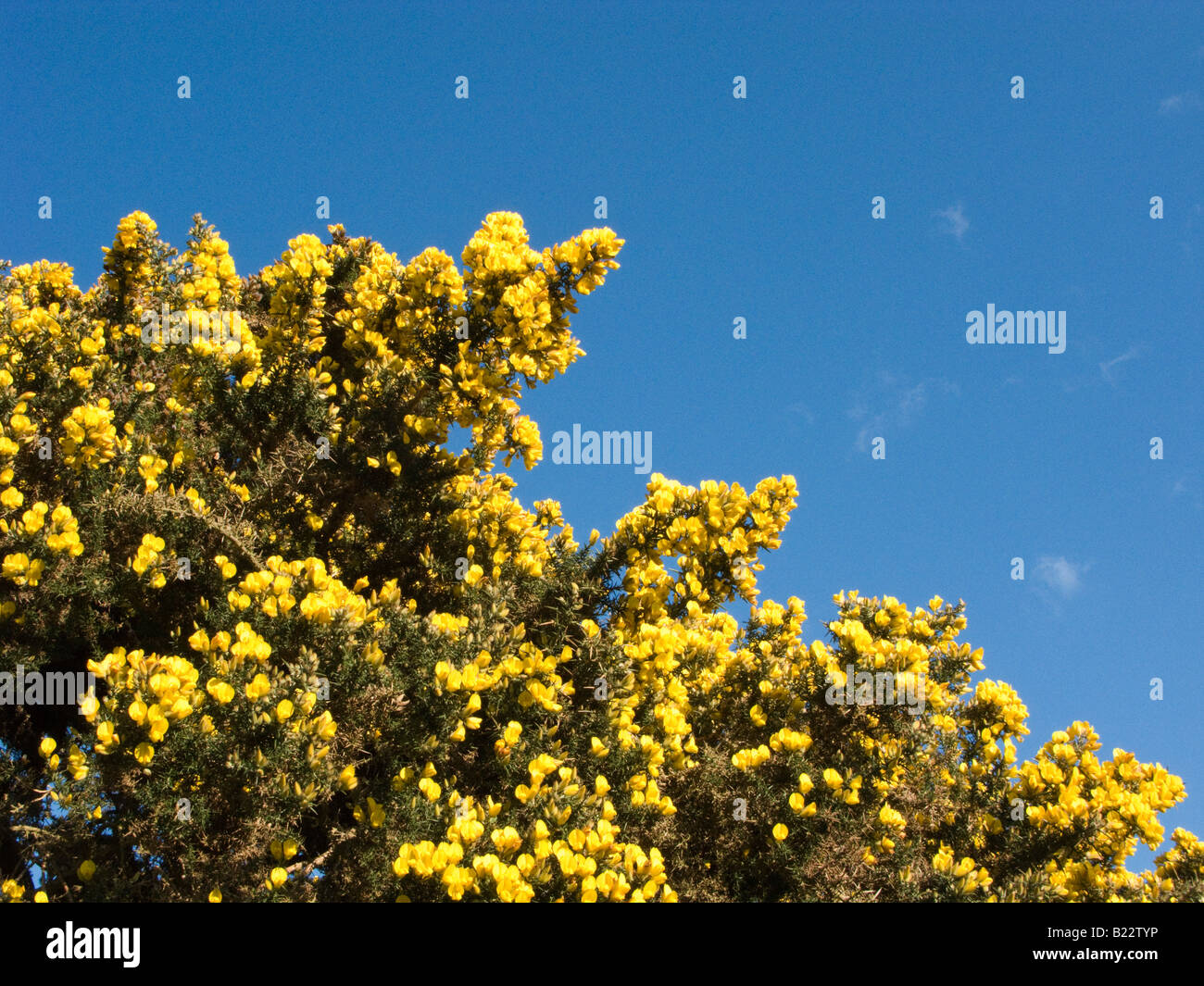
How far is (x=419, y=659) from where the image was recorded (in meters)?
4.04

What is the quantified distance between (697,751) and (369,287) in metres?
3.90

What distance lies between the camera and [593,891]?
124 inches

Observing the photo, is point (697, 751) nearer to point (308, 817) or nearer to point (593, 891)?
point (593, 891)

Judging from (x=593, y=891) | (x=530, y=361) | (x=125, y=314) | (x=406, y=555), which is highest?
(x=125, y=314)

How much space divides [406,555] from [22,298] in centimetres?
371

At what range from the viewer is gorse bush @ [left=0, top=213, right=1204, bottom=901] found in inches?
136

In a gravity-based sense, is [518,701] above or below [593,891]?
above

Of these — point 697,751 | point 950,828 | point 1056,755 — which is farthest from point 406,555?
point 1056,755

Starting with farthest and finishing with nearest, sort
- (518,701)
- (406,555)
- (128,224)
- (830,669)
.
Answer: (128,224), (406,555), (830,669), (518,701)

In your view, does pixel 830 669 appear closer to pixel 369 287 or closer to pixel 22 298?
pixel 369 287

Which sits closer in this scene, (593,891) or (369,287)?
(593,891)

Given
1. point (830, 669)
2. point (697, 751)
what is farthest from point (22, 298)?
point (830, 669)

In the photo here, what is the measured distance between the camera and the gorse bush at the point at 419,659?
346 cm
